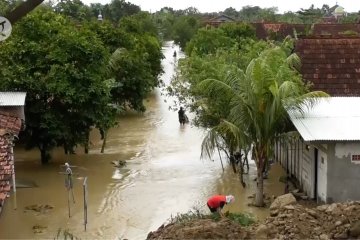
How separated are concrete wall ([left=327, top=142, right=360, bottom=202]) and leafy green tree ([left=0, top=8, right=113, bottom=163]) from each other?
874cm

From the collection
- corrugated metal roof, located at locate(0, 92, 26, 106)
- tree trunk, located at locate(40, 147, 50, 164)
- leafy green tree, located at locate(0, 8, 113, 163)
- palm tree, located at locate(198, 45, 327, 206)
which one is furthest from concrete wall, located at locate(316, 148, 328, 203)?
tree trunk, located at locate(40, 147, 50, 164)

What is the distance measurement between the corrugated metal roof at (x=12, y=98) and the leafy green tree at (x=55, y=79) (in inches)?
18.2

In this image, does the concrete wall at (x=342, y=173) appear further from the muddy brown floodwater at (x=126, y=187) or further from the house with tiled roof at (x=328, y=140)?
the muddy brown floodwater at (x=126, y=187)

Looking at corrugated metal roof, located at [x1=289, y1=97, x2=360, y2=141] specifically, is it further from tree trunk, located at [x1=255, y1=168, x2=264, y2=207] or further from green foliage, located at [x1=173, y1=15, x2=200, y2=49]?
green foliage, located at [x1=173, y1=15, x2=200, y2=49]

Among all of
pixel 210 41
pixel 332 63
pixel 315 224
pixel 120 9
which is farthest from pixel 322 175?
pixel 120 9

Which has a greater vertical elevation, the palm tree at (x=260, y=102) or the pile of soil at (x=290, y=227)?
the palm tree at (x=260, y=102)

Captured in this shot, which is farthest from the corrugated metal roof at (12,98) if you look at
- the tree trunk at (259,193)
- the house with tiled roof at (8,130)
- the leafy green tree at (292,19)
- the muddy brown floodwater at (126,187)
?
the leafy green tree at (292,19)

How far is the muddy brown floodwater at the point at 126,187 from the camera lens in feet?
45.5

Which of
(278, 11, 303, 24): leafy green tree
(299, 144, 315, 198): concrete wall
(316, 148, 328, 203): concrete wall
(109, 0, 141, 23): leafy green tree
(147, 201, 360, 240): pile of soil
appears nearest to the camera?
(147, 201, 360, 240): pile of soil

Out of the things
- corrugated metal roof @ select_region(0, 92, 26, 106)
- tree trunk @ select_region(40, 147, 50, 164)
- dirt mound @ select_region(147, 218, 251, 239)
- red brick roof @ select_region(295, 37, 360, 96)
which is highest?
red brick roof @ select_region(295, 37, 360, 96)

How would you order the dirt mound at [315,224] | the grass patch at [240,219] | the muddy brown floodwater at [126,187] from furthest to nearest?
the muddy brown floodwater at [126,187]
the grass patch at [240,219]
the dirt mound at [315,224]

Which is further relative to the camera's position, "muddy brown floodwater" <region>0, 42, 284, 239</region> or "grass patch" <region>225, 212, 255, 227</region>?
"muddy brown floodwater" <region>0, 42, 284, 239</region>

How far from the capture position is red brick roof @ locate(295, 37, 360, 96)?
1898 centimetres

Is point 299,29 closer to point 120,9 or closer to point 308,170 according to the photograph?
point 308,170
